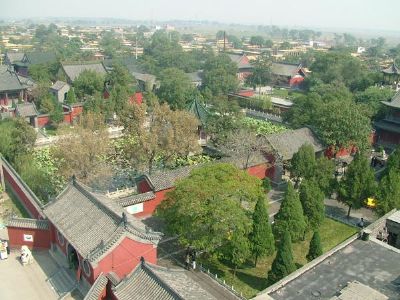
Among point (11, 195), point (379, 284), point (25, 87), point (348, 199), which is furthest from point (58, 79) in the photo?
point (379, 284)

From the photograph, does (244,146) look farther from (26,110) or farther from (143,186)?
(26,110)

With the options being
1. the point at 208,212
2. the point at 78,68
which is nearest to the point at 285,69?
the point at 78,68

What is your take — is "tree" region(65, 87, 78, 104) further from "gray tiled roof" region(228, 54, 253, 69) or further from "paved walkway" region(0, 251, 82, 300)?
"gray tiled roof" region(228, 54, 253, 69)

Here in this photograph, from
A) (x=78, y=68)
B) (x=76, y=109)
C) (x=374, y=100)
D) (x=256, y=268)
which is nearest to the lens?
(x=256, y=268)

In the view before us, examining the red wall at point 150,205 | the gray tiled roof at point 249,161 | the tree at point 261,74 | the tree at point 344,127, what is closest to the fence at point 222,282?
the red wall at point 150,205

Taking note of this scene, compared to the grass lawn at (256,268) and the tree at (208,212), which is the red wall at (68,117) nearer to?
the tree at (208,212)

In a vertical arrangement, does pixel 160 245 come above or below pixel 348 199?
below

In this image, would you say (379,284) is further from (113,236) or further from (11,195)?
(11,195)
